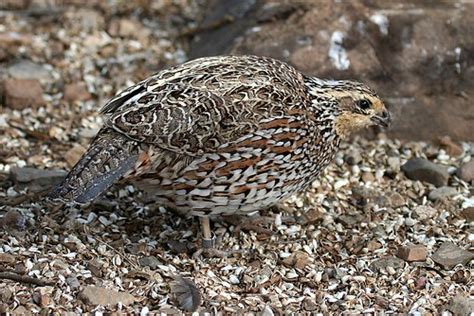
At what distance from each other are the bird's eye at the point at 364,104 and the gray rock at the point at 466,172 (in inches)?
40.2

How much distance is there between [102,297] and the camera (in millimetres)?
4613

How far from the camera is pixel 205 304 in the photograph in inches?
187

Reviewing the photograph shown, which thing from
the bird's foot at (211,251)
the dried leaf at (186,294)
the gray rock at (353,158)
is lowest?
the gray rock at (353,158)

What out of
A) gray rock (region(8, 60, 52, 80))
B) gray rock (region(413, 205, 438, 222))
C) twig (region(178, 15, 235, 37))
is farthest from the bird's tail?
twig (region(178, 15, 235, 37))

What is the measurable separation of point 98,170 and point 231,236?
1.16 metres

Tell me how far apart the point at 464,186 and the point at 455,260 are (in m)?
1.11

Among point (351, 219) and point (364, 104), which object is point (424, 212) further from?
point (364, 104)

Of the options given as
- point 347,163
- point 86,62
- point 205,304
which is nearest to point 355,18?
point 347,163

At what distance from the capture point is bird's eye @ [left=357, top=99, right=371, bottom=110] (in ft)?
18.5

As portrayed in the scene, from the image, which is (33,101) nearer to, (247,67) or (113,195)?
(113,195)

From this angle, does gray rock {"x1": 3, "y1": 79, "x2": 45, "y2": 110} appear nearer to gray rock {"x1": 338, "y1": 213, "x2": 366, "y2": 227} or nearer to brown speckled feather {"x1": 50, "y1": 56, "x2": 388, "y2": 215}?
brown speckled feather {"x1": 50, "y1": 56, "x2": 388, "y2": 215}

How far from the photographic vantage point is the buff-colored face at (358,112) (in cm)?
559

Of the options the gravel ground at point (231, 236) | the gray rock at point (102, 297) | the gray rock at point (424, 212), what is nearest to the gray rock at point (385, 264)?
the gravel ground at point (231, 236)

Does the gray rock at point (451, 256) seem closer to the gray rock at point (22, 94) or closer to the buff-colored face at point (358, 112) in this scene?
the buff-colored face at point (358, 112)
